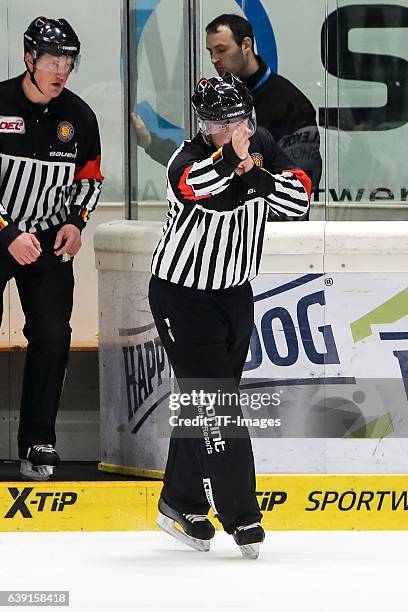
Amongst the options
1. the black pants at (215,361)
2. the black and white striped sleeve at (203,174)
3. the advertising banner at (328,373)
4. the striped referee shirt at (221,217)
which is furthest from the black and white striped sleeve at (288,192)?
the advertising banner at (328,373)

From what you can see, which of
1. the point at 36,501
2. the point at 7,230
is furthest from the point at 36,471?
the point at 7,230

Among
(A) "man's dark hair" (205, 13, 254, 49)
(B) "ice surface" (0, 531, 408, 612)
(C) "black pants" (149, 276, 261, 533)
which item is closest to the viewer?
(B) "ice surface" (0, 531, 408, 612)

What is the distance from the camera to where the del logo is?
462 centimetres

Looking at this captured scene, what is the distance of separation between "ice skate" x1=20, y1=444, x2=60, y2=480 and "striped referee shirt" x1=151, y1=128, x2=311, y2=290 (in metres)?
0.86

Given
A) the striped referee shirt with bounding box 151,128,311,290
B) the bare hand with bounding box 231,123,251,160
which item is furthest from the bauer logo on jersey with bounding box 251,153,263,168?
the bare hand with bounding box 231,123,251,160

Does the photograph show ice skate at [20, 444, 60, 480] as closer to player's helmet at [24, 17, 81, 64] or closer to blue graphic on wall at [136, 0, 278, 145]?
blue graphic on wall at [136, 0, 278, 145]

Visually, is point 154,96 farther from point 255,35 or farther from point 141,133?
point 255,35

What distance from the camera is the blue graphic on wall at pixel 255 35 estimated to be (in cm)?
494

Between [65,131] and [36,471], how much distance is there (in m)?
1.08

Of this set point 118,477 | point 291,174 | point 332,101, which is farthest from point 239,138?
point 118,477

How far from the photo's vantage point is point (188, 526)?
4344 millimetres

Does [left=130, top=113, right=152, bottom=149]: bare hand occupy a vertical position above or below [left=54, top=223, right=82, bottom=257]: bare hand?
above

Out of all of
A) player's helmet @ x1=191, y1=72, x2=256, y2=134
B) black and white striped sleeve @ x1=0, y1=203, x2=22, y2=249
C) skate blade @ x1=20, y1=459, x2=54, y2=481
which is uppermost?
player's helmet @ x1=191, y1=72, x2=256, y2=134

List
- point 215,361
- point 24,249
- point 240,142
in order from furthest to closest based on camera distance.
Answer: point 24,249
point 215,361
point 240,142
